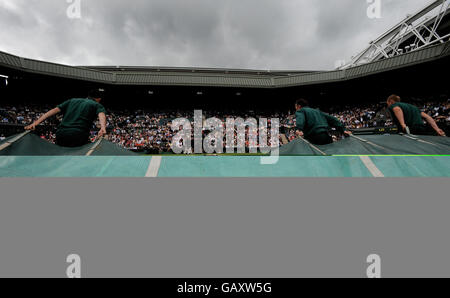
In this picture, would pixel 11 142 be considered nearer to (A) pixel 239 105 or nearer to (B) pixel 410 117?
(B) pixel 410 117

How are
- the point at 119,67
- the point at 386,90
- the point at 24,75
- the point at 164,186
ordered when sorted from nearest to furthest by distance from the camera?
the point at 164,186 → the point at 24,75 → the point at 386,90 → the point at 119,67

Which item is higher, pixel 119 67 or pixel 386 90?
pixel 119 67

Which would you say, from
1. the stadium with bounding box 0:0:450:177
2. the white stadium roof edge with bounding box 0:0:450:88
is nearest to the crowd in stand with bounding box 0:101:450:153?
the stadium with bounding box 0:0:450:177

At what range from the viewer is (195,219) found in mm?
1158

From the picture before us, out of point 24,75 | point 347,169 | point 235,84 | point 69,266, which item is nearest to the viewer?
point 69,266

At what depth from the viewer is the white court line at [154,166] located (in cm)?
131

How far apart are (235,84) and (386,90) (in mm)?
14894

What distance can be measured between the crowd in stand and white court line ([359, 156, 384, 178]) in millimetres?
14804

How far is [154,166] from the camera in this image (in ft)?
4.56

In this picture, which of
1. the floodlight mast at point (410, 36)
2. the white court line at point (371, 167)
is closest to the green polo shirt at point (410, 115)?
the white court line at point (371, 167)

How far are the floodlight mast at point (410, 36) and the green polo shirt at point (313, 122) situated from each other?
24568 millimetres

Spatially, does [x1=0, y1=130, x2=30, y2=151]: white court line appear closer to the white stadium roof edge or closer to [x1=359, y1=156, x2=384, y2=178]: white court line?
[x1=359, y1=156, x2=384, y2=178]: white court line

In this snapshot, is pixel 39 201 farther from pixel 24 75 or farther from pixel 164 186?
pixel 24 75

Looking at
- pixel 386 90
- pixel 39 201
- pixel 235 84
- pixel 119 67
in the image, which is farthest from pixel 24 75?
pixel 386 90
